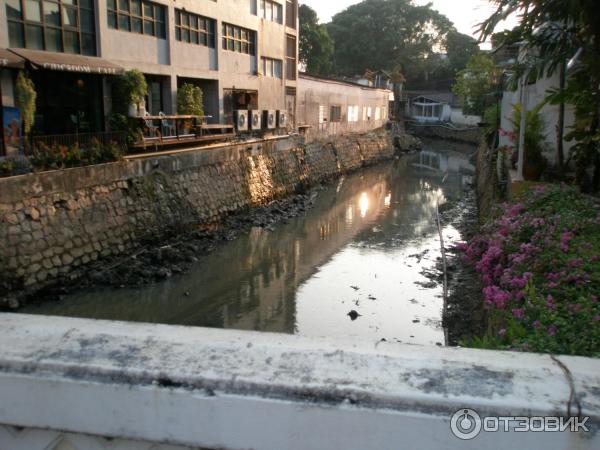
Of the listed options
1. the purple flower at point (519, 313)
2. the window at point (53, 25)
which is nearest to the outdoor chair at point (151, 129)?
the window at point (53, 25)

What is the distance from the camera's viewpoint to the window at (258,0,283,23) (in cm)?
2532

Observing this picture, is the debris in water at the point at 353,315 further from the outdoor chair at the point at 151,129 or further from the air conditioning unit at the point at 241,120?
the air conditioning unit at the point at 241,120

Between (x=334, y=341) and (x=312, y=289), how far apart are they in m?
11.3

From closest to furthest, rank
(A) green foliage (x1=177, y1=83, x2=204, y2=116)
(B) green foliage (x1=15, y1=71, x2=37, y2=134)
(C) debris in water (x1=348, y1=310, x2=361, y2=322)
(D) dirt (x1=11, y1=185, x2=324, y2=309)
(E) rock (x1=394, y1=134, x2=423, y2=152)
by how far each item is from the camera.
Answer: (C) debris in water (x1=348, y1=310, x2=361, y2=322), (D) dirt (x1=11, y1=185, x2=324, y2=309), (B) green foliage (x1=15, y1=71, x2=37, y2=134), (A) green foliage (x1=177, y1=83, x2=204, y2=116), (E) rock (x1=394, y1=134, x2=423, y2=152)

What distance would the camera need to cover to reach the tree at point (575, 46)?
7.69 m

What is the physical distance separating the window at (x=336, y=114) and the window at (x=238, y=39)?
31.3ft

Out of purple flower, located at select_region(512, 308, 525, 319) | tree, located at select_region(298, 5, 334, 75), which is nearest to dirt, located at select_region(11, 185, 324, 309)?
purple flower, located at select_region(512, 308, 525, 319)

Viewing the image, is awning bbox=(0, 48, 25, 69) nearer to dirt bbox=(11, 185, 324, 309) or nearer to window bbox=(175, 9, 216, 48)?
dirt bbox=(11, 185, 324, 309)

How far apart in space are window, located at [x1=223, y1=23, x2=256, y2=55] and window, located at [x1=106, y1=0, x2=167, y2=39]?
4.31m

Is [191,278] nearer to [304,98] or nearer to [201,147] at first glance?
[201,147]

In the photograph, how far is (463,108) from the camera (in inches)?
1972

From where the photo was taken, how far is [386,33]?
56.5m

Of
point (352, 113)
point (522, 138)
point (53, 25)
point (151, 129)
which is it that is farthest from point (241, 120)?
point (352, 113)

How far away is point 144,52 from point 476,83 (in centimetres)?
3332
